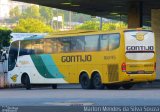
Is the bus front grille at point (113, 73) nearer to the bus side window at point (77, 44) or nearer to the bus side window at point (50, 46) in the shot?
the bus side window at point (77, 44)

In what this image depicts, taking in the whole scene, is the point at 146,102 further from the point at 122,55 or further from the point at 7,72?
the point at 7,72

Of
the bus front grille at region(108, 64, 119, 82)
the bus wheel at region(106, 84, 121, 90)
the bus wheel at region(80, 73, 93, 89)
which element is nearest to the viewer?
the bus front grille at region(108, 64, 119, 82)

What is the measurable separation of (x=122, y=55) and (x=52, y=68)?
540cm

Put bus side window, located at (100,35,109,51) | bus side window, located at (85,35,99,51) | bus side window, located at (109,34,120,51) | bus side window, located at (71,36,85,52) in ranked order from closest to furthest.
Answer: bus side window, located at (109,34,120,51) → bus side window, located at (100,35,109,51) → bus side window, located at (85,35,99,51) → bus side window, located at (71,36,85,52)

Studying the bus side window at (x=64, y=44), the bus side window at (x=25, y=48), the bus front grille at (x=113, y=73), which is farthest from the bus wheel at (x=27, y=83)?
the bus front grille at (x=113, y=73)

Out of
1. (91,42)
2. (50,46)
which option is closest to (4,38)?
(50,46)

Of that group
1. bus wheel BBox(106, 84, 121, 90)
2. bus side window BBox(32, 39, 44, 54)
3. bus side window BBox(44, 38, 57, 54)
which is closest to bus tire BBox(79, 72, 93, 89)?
bus wheel BBox(106, 84, 121, 90)

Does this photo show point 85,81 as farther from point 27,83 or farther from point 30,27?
point 30,27

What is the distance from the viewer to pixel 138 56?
27766 millimetres

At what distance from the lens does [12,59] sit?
34.9m

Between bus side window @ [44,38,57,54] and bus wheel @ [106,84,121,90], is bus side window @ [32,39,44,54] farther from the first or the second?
bus wheel @ [106,84,121,90]

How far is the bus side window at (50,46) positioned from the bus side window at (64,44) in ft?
1.11

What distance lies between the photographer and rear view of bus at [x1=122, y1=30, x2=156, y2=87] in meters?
27.8

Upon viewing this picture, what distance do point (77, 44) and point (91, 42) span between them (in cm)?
114
